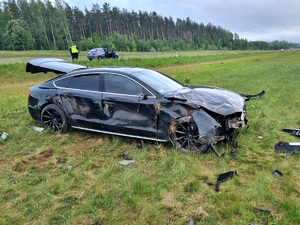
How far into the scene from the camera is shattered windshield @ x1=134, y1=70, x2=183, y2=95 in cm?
547

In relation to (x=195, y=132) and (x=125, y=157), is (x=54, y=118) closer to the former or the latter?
(x=125, y=157)

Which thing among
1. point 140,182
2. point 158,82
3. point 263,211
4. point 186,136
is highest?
point 158,82

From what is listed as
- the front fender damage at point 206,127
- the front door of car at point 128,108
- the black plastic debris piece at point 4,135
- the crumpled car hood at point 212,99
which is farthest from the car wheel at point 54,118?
the front fender damage at point 206,127

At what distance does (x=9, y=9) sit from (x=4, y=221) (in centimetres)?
7662

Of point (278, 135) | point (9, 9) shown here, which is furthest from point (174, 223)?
point (9, 9)

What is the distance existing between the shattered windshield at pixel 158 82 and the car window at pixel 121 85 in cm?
21

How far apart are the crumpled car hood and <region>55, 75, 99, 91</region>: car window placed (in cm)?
165

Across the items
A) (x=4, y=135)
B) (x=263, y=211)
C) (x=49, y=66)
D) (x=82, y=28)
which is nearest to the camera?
(x=263, y=211)

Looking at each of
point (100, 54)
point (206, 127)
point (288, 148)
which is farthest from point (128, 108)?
point (100, 54)

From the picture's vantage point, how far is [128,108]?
17.7ft

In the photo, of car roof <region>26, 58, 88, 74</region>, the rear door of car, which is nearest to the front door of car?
the rear door of car

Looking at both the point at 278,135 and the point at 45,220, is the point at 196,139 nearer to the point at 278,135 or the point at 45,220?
the point at 278,135

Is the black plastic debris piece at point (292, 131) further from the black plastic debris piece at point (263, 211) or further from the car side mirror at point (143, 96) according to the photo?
the car side mirror at point (143, 96)

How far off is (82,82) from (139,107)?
63.4 inches
